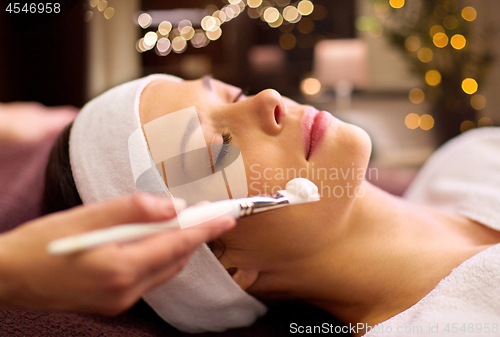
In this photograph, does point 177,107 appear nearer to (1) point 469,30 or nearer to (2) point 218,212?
(2) point 218,212

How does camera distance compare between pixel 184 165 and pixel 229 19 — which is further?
pixel 229 19

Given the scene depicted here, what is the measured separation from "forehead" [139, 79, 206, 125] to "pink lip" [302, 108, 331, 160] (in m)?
0.21

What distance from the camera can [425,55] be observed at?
2633 millimetres

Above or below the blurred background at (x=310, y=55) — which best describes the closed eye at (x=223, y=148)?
below

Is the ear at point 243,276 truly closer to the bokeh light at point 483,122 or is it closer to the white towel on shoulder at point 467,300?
the white towel on shoulder at point 467,300

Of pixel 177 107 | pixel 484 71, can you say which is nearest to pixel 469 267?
pixel 177 107

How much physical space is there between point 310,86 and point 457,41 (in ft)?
4.10

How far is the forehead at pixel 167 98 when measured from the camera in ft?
2.00

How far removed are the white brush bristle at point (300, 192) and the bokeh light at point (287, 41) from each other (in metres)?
3.08

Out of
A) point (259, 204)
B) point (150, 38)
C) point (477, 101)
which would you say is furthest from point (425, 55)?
point (259, 204)

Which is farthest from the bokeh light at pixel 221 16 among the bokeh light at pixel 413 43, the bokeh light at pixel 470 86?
the bokeh light at pixel 470 86

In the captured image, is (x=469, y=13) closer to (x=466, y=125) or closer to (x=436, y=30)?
(x=436, y=30)

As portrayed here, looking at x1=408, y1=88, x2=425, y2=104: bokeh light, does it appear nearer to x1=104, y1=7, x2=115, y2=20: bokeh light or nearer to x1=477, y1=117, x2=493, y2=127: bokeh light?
x1=477, y1=117, x2=493, y2=127: bokeh light

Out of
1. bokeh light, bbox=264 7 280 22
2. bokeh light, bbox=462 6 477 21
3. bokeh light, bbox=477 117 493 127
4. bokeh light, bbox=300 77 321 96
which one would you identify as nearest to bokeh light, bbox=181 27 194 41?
bokeh light, bbox=264 7 280 22
